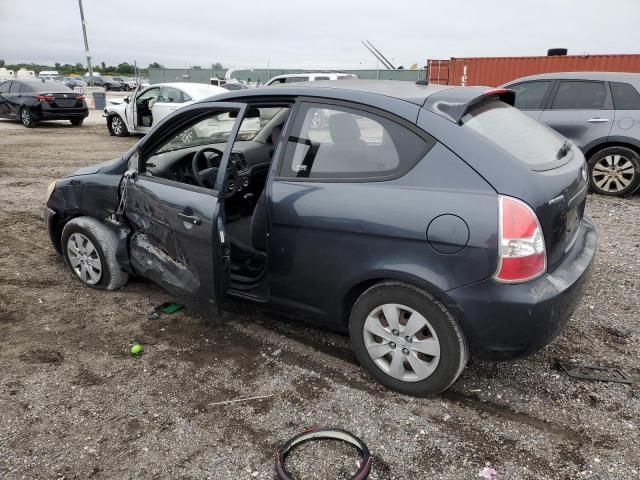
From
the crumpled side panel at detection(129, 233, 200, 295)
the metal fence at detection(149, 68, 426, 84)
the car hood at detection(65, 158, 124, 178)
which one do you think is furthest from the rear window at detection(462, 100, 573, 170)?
the metal fence at detection(149, 68, 426, 84)

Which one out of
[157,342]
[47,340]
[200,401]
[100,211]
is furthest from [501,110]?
[47,340]

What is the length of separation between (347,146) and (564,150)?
139 centimetres

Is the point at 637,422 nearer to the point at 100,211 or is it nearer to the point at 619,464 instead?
the point at 619,464

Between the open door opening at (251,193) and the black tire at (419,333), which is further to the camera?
the open door opening at (251,193)

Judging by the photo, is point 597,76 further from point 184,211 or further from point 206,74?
point 206,74

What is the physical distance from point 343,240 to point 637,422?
1.78 m

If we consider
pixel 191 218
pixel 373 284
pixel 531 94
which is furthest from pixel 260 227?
pixel 531 94

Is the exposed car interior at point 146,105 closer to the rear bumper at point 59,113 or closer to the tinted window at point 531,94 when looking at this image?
the rear bumper at point 59,113

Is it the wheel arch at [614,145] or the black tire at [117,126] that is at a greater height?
the wheel arch at [614,145]

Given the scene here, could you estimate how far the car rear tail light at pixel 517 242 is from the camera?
7.59 ft

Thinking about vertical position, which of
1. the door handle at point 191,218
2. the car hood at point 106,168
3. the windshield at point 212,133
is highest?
the windshield at point 212,133

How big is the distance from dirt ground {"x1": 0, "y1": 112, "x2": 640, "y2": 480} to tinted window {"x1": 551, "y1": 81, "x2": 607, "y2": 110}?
3936 mm

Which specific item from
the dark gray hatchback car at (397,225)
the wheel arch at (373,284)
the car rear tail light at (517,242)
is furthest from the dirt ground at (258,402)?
the car rear tail light at (517,242)

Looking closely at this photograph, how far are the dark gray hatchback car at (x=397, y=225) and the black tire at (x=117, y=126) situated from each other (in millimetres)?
12108
